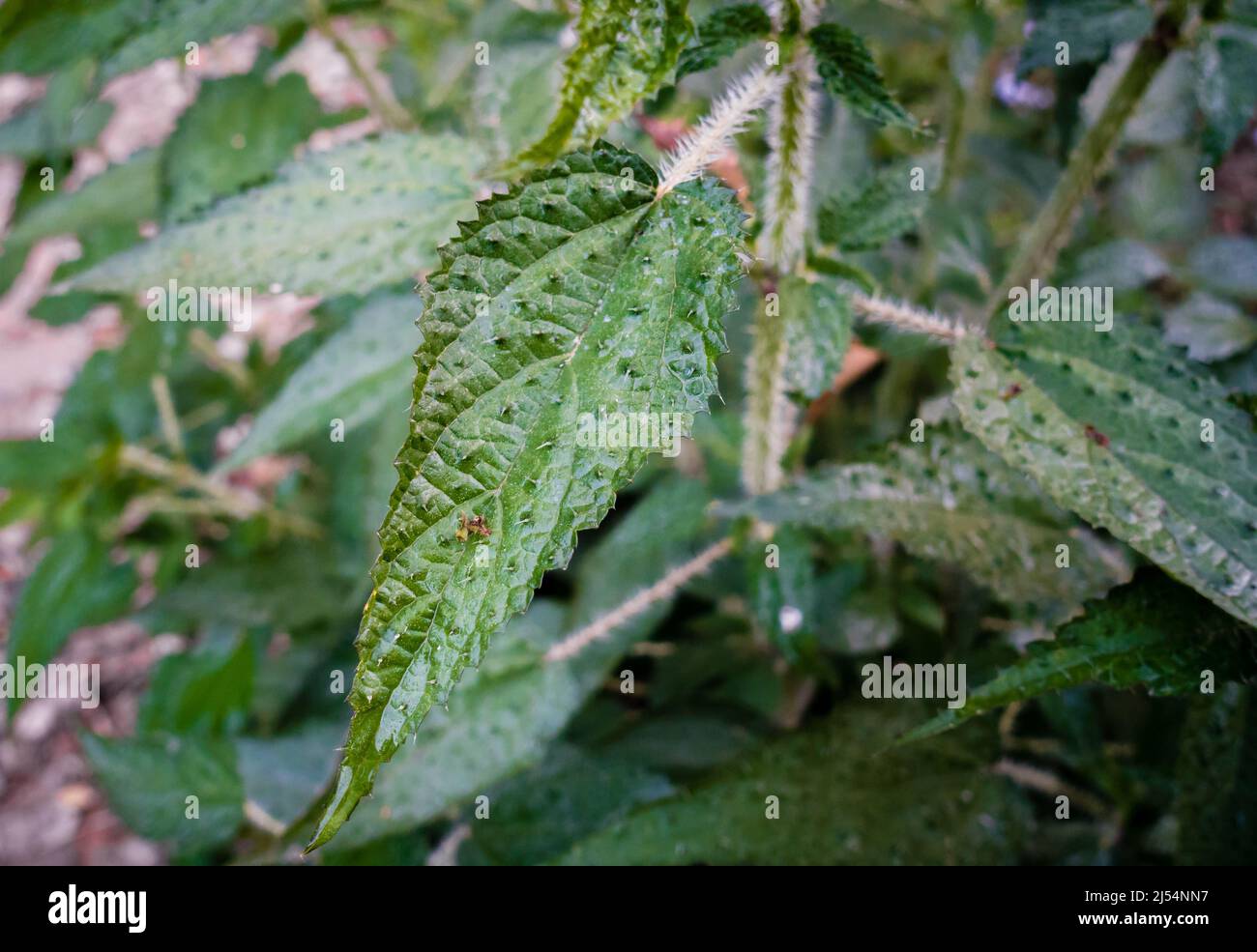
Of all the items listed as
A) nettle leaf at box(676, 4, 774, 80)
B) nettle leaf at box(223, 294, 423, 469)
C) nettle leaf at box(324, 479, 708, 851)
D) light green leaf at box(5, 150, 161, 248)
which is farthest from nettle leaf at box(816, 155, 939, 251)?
light green leaf at box(5, 150, 161, 248)

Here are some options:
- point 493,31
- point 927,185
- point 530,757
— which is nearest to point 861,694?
point 530,757

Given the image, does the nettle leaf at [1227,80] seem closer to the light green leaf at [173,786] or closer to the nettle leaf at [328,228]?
the nettle leaf at [328,228]

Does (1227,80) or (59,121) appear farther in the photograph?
(59,121)

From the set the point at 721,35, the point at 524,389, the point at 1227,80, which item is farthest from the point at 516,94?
the point at 1227,80

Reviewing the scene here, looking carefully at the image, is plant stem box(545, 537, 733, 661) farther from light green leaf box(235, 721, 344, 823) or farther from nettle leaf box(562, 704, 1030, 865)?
light green leaf box(235, 721, 344, 823)

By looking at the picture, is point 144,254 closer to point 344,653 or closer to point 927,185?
point 927,185

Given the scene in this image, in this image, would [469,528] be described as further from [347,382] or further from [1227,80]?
[1227,80]
